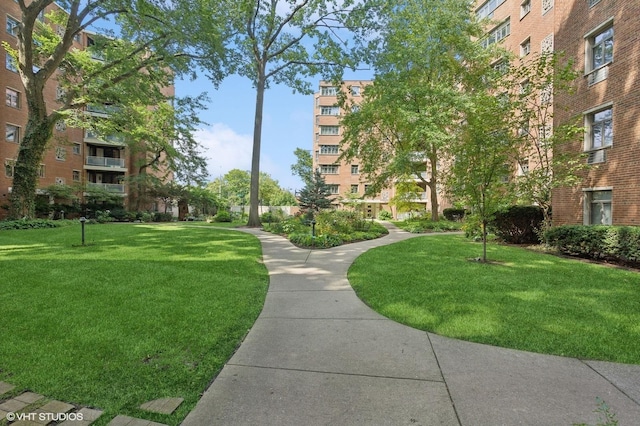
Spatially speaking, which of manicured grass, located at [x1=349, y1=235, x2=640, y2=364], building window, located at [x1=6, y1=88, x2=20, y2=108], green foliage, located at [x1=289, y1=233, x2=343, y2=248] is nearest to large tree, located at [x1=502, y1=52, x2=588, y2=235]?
manicured grass, located at [x1=349, y1=235, x2=640, y2=364]

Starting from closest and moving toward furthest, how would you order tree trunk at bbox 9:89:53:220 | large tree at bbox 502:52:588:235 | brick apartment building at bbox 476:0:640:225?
brick apartment building at bbox 476:0:640:225 → large tree at bbox 502:52:588:235 → tree trunk at bbox 9:89:53:220

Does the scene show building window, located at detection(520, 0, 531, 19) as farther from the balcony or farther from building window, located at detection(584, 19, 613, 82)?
the balcony

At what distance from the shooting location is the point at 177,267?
6.79m

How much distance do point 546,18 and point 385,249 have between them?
17.9m

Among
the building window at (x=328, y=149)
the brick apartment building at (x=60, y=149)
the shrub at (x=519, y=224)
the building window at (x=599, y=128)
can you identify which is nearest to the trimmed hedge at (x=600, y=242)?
the shrub at (x=519, y=224)

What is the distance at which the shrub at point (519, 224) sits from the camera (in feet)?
41.3

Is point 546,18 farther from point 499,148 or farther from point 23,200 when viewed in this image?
point 23,200

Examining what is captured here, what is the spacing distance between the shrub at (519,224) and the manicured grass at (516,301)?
470 centimetres

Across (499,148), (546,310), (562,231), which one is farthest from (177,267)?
(562,231)

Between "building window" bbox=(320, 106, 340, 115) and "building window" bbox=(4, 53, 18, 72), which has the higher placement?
"building window" bbox=(320, 106, 340, 115)

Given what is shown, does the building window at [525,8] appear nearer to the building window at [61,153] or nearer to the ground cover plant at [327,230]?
the ground cover plant at [327,230]

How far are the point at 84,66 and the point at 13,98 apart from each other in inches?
466

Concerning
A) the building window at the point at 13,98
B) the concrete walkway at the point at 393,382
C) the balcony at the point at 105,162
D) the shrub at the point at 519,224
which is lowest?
the concrete walkway at the point at 393,382

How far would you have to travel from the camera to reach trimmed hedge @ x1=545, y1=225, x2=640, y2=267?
812 centimetres
